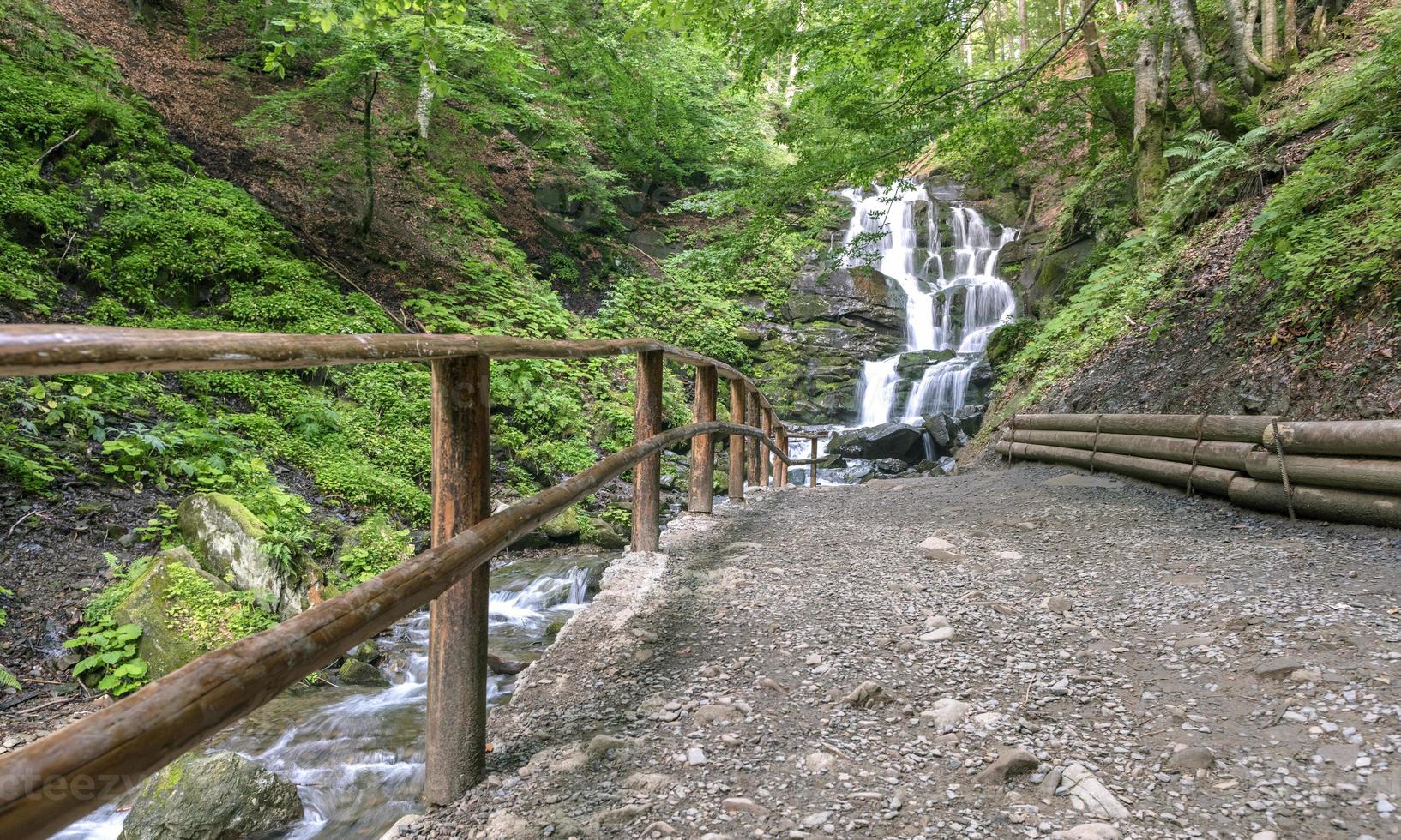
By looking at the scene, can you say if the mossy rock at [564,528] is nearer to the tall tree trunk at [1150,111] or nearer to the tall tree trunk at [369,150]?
the tall tree trunk at [369,150]

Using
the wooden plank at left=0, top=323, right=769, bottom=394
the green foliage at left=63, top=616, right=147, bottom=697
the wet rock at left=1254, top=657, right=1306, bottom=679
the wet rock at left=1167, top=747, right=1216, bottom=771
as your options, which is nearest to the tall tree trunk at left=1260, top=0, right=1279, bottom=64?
the wet rock at left=1254, top=657, right=1306, bottom=679

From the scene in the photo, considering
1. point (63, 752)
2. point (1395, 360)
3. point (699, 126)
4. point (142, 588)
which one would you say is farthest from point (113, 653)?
point (699, 126)

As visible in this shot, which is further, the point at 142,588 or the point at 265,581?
the point at 265,581

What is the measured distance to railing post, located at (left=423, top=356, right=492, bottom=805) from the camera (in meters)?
1.81

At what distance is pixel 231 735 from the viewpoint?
3.48 metres

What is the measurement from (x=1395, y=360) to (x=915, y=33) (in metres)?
4.77

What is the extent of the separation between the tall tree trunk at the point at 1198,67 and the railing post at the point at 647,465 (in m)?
8.40

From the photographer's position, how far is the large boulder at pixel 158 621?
3.87 metres

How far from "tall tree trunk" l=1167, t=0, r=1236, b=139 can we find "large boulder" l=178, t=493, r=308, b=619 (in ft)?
34.3

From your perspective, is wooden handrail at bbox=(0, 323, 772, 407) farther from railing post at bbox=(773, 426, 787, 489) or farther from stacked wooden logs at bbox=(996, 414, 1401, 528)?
railing post at bbox=(773, 426, 787, 489)

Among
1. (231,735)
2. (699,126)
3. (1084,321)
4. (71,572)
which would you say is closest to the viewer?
(231,735)

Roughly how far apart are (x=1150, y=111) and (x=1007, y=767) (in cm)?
1074

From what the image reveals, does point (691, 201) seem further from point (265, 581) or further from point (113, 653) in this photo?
point (113, 653)

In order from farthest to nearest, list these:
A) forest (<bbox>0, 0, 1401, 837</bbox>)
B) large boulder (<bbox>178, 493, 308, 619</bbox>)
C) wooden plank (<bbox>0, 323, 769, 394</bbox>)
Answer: forest (<bbox>0, 0, 1401, 837</bbox>) < large boulder (<bbox>178, 493, 308, 619</bbox>) < wooden plank (<bbox>0, 323, 769, 394</bbox>)
